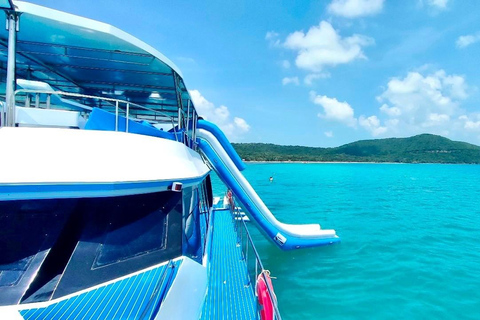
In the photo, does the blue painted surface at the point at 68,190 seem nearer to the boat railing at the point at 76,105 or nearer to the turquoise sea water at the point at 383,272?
the boat railing at the point at 76,105

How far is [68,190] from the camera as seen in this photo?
3.22 m

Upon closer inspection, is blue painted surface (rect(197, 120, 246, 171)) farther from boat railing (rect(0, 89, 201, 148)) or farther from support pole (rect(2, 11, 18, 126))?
support pole (rect(2, 11, 18, 126))

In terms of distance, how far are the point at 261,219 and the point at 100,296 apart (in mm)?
7155

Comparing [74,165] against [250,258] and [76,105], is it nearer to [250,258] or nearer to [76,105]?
[76,105]

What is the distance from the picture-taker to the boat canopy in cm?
450

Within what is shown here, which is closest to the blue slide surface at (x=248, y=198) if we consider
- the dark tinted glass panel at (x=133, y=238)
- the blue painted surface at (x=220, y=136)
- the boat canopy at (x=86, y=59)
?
the blue painted surface at (x=220, y=136)

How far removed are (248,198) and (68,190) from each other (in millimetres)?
6890

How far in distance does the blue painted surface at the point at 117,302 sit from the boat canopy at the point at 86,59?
3872mm

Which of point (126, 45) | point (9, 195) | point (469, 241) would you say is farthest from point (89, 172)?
point (469, 241)

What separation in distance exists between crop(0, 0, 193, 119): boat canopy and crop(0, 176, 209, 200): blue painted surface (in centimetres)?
274

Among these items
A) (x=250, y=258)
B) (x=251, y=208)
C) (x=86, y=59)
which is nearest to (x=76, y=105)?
(x=86, y=59)

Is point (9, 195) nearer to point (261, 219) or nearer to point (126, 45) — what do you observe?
point (126, 45)

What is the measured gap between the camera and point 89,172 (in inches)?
131

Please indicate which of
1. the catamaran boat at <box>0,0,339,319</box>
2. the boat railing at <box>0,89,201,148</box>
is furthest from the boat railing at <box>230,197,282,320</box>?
the boat railing at <box>0,89,201,148</box>
